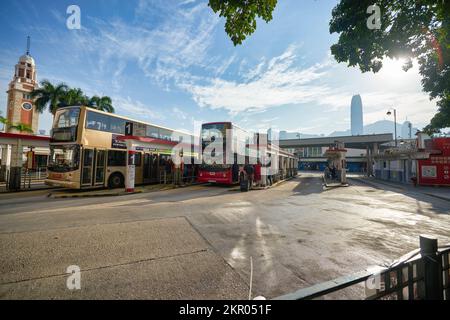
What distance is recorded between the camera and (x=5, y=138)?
39.5 ft

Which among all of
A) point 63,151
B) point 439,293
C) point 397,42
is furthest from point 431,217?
point 63,151

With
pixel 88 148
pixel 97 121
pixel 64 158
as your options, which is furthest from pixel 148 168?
pixel 64 158

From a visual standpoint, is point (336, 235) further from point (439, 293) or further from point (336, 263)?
point (439, 293)

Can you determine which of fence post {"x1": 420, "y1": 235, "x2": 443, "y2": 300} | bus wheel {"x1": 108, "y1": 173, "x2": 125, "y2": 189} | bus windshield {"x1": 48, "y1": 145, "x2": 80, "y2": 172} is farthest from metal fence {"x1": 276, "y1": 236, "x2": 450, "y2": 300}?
bus wheel {"x1": 108, "y1": 173, "x2": 125, "y2": 189}

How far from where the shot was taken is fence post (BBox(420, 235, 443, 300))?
2.10 metres

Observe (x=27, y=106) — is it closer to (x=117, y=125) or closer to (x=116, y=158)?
(x=117, y=125)

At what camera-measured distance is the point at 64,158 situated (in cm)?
1072

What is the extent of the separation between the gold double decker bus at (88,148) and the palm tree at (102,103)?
21.7 m

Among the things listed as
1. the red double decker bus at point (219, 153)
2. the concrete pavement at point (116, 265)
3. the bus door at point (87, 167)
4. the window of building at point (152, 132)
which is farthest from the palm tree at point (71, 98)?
the concrete pavement at point (116, 265)

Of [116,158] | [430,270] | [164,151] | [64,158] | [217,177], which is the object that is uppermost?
[164,151]

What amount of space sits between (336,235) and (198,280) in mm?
3814

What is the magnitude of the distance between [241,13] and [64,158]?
11.5m

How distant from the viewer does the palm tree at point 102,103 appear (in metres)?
30.5

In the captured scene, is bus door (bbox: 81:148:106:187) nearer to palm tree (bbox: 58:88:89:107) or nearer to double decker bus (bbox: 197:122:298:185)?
double decker bus (bbox: 197:122:298:185)
